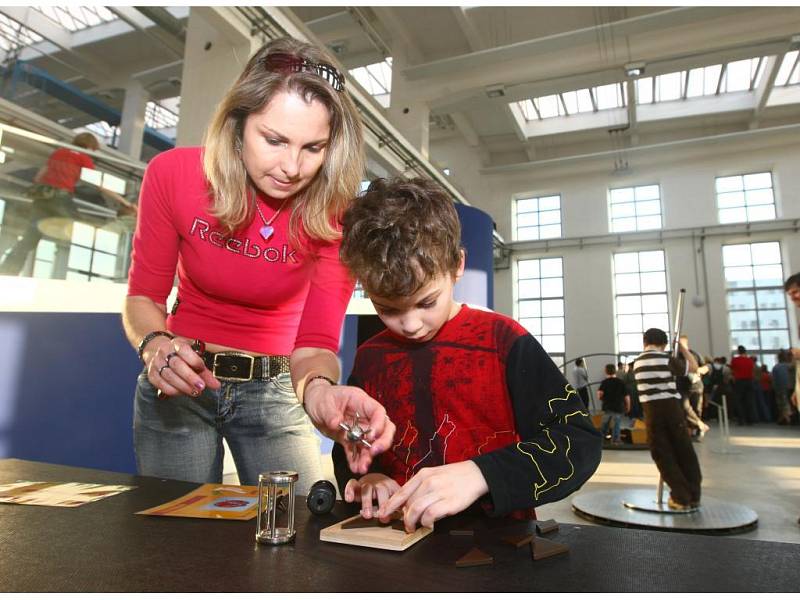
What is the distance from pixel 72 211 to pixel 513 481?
357cm

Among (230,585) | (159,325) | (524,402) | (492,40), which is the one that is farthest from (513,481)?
(492,40)

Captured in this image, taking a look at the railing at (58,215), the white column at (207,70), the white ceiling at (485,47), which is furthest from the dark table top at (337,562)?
the white ceiling at (485,47)

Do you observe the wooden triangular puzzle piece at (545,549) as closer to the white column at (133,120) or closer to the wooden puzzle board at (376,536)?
the wooden puzzle board at (376,536)

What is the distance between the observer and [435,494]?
2.42ft

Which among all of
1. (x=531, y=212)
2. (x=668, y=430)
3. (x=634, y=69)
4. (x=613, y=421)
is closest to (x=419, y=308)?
(x=668, y=430)

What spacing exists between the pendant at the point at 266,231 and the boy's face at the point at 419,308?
1.13ft

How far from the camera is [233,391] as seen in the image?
1.21 metres

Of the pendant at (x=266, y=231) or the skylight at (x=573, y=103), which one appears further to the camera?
the skylight at (x=573, y=103)

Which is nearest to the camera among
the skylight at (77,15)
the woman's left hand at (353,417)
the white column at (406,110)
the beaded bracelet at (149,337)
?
the woman's left hand at (353,417)

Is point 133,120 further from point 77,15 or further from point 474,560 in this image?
point 474,560

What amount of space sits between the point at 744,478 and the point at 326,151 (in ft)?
17.2

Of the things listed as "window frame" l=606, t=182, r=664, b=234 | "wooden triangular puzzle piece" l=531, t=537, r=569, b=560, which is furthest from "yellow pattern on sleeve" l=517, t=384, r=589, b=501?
"window frame" l=606, t=182, r=664, b=234

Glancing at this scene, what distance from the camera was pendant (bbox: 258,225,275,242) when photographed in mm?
1228

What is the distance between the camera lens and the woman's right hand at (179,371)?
0.92m
